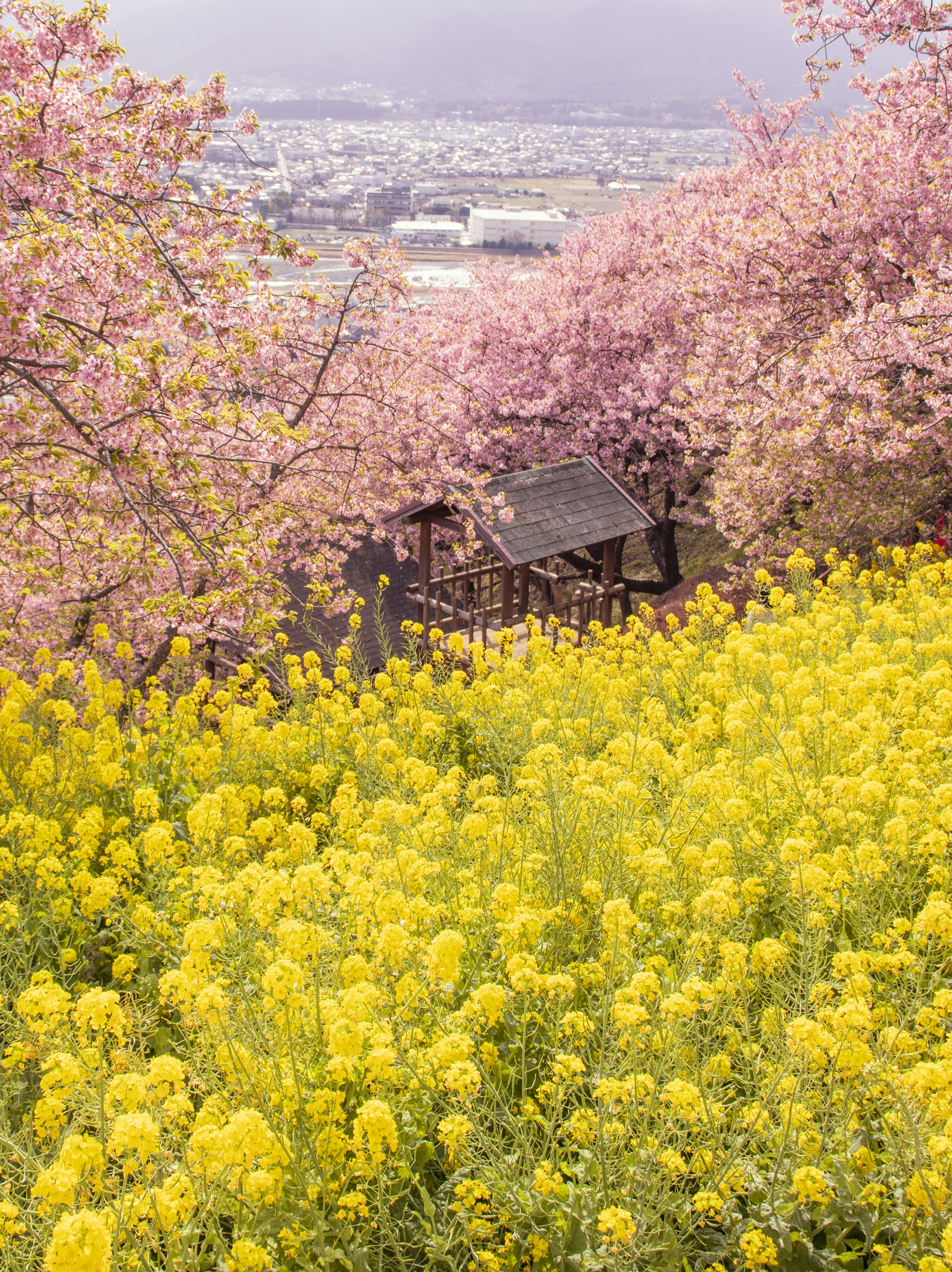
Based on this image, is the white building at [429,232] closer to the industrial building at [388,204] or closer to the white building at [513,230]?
the industrial building at [388,204]

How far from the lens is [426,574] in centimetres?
1269

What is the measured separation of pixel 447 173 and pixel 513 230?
3147cm

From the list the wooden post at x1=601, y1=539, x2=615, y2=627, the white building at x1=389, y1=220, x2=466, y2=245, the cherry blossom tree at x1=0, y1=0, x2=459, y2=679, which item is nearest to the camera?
the cherry blossom tree at x1=0, y1=0, x2=459, y2=679

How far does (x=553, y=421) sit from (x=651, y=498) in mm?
2907

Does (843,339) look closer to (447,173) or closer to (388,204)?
(388,204)

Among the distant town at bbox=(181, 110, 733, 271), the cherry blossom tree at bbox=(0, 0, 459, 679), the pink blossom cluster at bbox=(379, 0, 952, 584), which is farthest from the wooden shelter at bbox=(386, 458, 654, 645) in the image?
the distant town at bbox=(181, 110, 733, 271)

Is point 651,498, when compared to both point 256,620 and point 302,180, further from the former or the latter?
point 302,180

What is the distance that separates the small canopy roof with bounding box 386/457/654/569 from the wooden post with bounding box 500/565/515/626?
1.20 ft

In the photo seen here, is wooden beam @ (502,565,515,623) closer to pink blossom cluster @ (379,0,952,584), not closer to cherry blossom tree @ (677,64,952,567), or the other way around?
pink blossom cluster @ (379,0,952,584)

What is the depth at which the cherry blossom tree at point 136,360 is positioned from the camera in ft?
15.8

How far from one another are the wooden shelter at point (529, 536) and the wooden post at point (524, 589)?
0.06 ft

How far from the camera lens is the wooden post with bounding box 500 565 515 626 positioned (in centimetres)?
1158

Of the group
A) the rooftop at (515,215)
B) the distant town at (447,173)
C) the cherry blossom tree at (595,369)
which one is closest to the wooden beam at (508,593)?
Answer: the distant town at (447,173)

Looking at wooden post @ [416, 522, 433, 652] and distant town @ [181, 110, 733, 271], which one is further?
distant town @ [181, 110, 733, 271]
